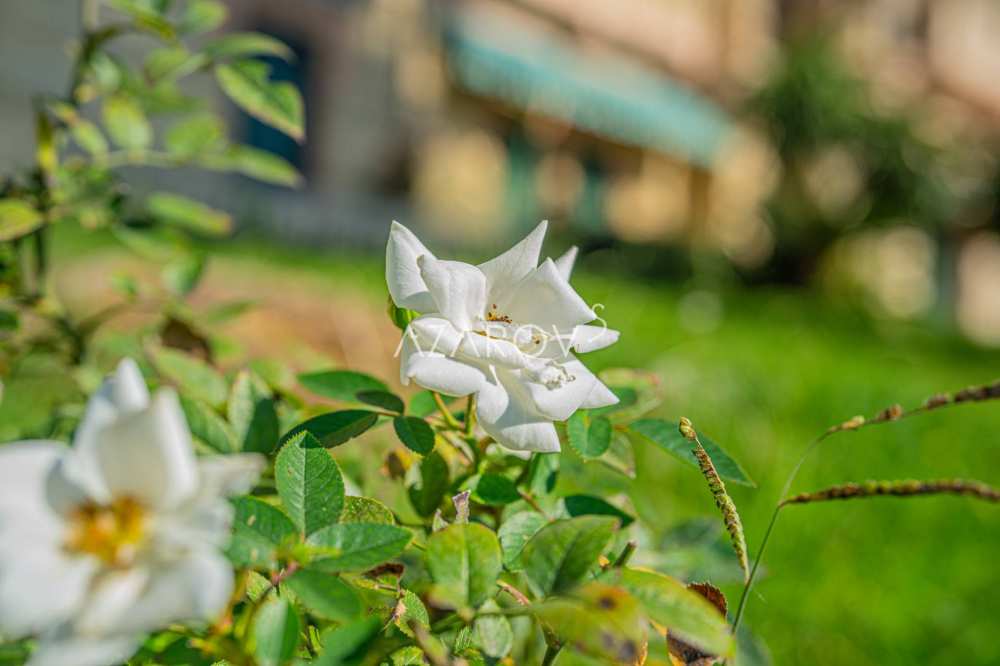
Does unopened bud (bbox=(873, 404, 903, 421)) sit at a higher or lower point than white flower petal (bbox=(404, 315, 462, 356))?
higher

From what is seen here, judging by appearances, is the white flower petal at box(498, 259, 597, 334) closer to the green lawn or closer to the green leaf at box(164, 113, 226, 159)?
the green lawn

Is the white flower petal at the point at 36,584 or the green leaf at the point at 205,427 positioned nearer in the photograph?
the white flower petal at the point at 36,584

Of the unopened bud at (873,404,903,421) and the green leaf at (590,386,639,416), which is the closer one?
the unopened bud at (873,404,903,421)

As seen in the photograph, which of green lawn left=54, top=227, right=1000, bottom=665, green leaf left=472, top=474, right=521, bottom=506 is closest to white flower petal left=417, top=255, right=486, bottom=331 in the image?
green leaf left=472, top=474, right=521, bottom=506

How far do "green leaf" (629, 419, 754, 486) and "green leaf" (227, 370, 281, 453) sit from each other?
0.73ft

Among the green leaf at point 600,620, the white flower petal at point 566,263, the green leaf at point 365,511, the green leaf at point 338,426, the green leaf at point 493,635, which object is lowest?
the green leaf at point 493,635

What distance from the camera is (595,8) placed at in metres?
9.20

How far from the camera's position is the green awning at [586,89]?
24.7 ft

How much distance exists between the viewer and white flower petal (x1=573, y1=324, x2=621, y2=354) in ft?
1.47

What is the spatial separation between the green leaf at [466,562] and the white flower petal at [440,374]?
0.06 m

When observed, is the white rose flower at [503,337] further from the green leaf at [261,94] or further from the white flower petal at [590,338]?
the green leaf at [261,94]

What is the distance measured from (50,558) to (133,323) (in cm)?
232

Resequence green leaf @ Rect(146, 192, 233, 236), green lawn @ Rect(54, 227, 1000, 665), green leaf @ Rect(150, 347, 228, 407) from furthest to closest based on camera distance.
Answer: green lawn @ Rect(54, 227, 1000, 665), green leaf @ Rect(146, 192, 233, 236), green leaf @ Rect(150, 347, 228, 407)

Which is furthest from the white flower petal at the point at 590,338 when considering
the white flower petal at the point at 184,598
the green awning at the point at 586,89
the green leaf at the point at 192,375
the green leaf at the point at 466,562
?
the green awning at the point at 586,89
